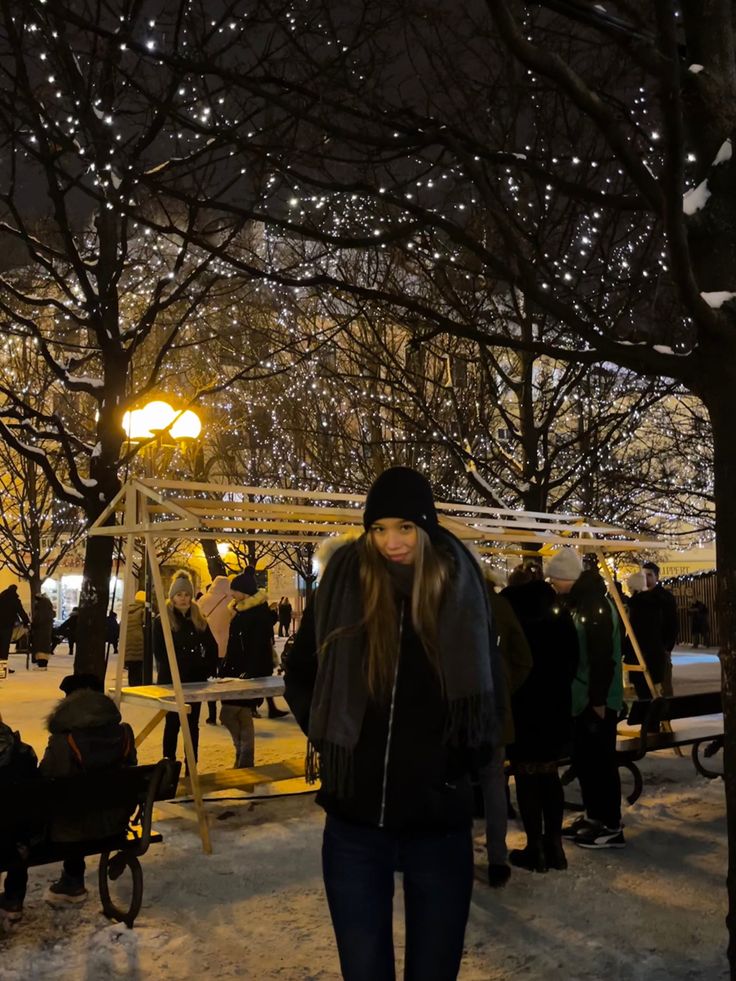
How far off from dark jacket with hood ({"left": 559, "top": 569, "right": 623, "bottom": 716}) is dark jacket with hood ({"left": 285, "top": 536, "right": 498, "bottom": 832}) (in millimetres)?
3744

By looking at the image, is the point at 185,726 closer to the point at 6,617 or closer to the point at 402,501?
the point at 402,501

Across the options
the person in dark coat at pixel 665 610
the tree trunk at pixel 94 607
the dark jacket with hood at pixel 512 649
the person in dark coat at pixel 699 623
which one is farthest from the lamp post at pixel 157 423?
the person in dark coat at pixel 699 623

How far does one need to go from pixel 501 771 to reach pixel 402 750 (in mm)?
3170

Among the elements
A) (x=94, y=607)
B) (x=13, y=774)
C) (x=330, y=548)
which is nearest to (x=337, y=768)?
(x=330, y=548)

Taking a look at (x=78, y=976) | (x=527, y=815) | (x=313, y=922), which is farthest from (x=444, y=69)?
(x=78, y=976)

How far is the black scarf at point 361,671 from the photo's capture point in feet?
8.14

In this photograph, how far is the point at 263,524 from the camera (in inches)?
304

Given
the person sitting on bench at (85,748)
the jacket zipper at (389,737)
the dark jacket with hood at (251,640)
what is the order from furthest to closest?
the dark jacket with hood at (251,640)
the person sitting on bench at (85,748)
the jacket zipper at (389,737)

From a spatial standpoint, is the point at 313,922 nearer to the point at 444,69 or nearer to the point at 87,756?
the point at 87,756

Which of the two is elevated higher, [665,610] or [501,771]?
[665,610]

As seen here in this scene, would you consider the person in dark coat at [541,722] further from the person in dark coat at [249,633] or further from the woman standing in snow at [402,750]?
the person in dark coat at [249,633]

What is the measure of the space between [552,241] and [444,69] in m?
3.68

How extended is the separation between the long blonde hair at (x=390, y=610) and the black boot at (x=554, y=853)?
370 cm

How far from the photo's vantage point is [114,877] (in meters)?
4.92
